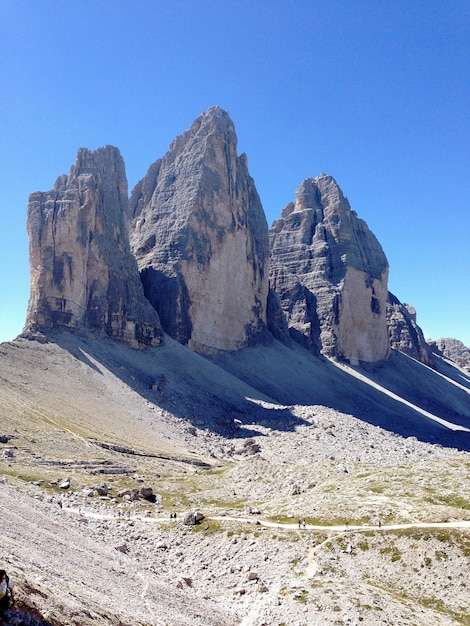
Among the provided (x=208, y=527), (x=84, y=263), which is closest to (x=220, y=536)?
(x=208, y=527)

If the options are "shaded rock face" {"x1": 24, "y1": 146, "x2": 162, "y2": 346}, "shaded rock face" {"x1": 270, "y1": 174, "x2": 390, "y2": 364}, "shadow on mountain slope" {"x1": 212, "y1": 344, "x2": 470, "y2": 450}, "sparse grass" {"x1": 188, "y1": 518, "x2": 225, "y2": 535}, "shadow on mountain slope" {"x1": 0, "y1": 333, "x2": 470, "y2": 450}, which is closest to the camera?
"sparse grass" {"x1": 188, "y1": 518, "x2": 225, "y2": 535}

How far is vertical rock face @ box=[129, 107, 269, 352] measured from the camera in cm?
13800

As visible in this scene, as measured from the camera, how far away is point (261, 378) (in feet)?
444

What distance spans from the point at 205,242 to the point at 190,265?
916 cm

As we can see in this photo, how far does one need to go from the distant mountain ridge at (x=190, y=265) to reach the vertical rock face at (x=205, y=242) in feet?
1.19

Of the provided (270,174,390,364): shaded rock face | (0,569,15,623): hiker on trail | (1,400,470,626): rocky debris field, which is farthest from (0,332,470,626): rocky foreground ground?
(270,174,390,364): shaded rock face

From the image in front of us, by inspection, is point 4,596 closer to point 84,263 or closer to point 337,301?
point 84,263

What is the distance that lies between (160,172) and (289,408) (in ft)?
289

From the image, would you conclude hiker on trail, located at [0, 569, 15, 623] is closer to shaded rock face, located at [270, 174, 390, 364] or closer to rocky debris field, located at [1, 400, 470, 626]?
rocky debris field, located at [1, 400, 470, 626]

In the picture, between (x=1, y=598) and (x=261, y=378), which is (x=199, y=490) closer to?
(x=1, y=598)

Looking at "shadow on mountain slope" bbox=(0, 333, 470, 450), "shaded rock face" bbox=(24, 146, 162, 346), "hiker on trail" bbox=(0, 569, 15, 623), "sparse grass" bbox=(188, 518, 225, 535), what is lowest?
"sparse grass" bbox=(188, 518, 225, 535)

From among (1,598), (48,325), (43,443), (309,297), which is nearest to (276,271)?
(309,297)

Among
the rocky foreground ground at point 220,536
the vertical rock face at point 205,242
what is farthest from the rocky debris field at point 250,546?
the vertical rock face at point 205,242

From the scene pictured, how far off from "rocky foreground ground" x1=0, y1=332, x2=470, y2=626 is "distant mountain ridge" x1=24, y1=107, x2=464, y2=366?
140ft
